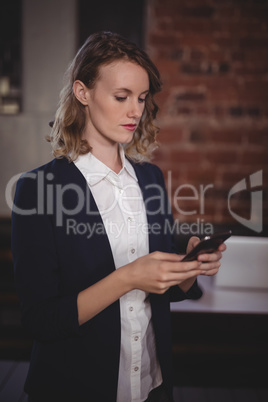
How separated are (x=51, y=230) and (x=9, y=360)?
58.3 inches

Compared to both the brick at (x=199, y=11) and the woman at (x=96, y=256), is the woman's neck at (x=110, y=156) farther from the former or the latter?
the brick at (x=199, y=11)

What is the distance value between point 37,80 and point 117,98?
6.22ft

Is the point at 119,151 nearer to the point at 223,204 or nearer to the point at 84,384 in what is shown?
the point at 84,384

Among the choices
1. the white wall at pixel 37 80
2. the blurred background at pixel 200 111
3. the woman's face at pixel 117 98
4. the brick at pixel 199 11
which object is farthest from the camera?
the white wall at pixel 37 80

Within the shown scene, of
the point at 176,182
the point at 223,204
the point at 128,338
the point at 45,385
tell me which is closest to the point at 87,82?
the point at 128,338

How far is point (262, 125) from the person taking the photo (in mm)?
2191

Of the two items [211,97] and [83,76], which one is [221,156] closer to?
[211,97]

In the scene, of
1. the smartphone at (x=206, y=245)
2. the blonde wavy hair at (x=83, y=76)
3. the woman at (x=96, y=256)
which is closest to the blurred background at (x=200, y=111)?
the woman at (x=96, y=256)

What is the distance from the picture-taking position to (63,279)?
0.85 metres

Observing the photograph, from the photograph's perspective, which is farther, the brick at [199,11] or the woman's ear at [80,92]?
the brick at [199,11]

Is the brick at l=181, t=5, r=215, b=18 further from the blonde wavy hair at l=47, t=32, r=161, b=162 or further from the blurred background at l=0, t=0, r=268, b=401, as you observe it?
the blonde wavy hair at l=47, t=32, r=161, b=162

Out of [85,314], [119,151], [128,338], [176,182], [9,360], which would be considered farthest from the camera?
[176,182]

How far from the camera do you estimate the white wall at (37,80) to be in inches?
95.7

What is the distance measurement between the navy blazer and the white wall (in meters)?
1.83
